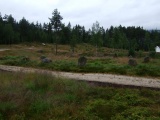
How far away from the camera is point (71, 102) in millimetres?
9844

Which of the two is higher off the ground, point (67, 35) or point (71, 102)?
point (67, 35)

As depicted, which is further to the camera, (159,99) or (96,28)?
(96,28)

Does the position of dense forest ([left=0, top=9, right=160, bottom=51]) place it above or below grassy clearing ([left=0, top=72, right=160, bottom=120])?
above

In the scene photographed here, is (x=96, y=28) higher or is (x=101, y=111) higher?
(x=96, y=28)

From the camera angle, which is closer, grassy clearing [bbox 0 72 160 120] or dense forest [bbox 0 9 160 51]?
grassy clearing [bbox 0 72 160 120]

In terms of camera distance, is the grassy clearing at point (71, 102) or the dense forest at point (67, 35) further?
the dense forest at point (67, 35)

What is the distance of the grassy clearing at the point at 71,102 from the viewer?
8.59 m

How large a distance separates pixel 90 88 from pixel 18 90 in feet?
11.2

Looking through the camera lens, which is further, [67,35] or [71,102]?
[67,35]

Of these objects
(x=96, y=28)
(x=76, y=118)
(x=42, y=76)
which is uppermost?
(x=96, y=28)

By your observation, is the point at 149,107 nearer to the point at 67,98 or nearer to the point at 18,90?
the point at 67,98

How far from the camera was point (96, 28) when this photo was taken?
6328cm

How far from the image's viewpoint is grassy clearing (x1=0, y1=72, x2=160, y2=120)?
Result: 8586mm

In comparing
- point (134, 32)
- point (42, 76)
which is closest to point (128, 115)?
point (42, 76)
